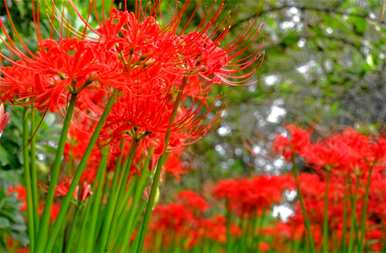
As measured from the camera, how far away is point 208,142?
525 centimetres

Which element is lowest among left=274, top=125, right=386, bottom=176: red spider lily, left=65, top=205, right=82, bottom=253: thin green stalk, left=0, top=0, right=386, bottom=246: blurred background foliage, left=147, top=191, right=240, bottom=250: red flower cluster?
left=65, top=205, right=82, bottom=253: thin green stalk

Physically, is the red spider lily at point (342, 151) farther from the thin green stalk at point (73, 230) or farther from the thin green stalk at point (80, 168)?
the thin green stalk at point (80, 168)

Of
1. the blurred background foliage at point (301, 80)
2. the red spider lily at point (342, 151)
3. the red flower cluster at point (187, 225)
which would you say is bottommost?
the red flower cluster at point (187, 225)

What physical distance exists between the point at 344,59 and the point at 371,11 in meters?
1.13

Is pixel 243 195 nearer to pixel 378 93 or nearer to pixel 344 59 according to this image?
pixel 378 93

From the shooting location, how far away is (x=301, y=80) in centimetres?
521

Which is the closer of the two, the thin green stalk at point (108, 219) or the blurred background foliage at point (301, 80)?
the thin green stalk at point (108, 219)

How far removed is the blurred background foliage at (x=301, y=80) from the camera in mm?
3877

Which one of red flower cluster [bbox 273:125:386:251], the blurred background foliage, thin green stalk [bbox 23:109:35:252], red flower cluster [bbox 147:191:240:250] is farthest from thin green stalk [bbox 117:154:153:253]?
red flower cluster [bbox 147:191:240:250]

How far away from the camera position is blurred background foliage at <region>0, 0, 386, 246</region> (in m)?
3.88

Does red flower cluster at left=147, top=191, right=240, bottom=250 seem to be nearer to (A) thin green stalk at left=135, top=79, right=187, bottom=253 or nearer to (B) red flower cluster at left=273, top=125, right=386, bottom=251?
(B) red flower cluster at left=273, top=125, right=386, bottom=251

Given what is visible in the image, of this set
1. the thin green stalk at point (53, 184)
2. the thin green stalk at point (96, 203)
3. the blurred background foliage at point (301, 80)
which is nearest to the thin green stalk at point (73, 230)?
the thin green stalk at point (96, 203)

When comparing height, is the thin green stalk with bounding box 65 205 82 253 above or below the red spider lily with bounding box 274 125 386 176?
below

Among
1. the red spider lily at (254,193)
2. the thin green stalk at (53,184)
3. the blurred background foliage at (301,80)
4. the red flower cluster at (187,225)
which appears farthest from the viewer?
the blurred background foliage at (301,80)
